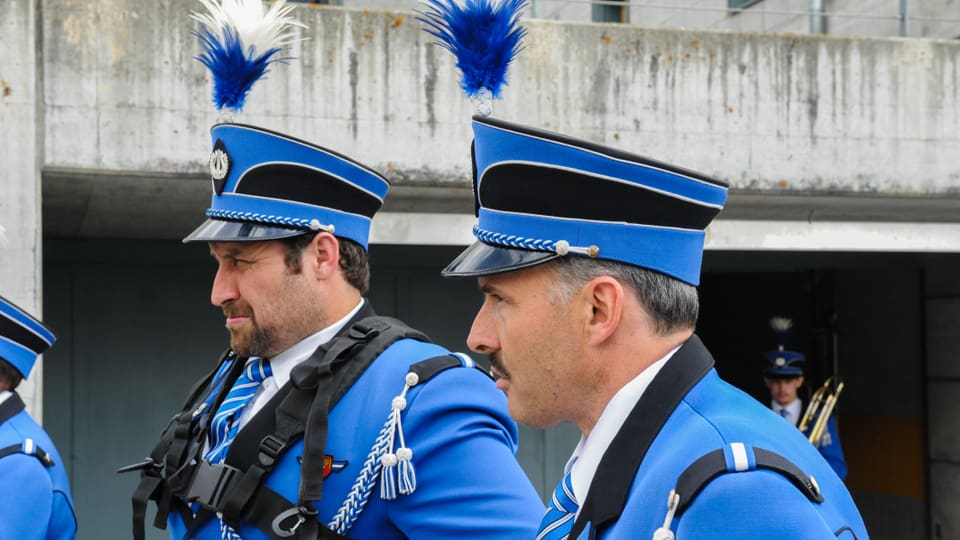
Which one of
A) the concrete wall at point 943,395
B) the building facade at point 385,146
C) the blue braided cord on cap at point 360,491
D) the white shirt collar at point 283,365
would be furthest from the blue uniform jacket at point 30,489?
the concrete wall at point 943,395

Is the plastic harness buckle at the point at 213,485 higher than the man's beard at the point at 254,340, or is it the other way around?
the man's beard at the point at 254,340

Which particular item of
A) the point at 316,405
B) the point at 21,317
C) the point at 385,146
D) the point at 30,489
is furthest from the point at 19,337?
the point at 385,146

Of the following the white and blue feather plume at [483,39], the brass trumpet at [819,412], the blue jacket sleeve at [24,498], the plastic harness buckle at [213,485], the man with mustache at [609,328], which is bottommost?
the brass trumpet at [819,412]

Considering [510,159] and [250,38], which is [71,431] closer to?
[250,38]

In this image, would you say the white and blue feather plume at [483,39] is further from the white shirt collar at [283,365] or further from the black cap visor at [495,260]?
the white shirt collar at [283,365]

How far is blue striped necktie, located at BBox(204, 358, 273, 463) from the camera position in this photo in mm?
2521

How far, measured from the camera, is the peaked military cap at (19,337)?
3.77 m

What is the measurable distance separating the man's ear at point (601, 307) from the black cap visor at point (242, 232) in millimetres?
1171

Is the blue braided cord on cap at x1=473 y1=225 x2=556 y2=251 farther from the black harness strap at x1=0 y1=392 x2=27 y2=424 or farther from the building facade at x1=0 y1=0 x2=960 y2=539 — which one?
the building facade at x1=0 y1=0 x2=960 y2=539

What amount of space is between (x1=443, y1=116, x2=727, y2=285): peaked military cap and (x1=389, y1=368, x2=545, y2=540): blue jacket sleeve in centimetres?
70

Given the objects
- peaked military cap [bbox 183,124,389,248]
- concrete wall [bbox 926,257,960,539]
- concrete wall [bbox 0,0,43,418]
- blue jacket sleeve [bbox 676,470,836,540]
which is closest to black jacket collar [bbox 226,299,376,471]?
peaked military cap [bbox 183,124,389,248]

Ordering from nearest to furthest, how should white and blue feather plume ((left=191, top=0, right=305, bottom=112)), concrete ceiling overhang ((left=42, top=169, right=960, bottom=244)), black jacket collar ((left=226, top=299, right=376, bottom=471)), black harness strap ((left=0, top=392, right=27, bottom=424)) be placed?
black jacket collar ((left=226, top=299, right=376, bottom=471)), white and blue feather plume ((left=191, top=0, right=305, bottom=112)), black harness strap ((left=0, top=392, right=27, bottom=424)), concrete ceiling overhang ((left=42, top=169, right=960, bottom=244))

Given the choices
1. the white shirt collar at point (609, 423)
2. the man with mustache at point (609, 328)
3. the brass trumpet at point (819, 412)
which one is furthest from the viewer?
the brass trumpet at point (819, 412)

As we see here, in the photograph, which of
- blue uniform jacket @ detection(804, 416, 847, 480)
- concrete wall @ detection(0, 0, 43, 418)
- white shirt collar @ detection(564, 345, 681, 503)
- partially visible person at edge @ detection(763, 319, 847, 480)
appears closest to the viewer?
white shirt collar @ detection(564, 345, 681, 503)
